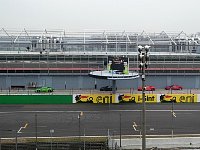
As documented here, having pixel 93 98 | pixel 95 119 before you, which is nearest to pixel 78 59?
pixel 93 98

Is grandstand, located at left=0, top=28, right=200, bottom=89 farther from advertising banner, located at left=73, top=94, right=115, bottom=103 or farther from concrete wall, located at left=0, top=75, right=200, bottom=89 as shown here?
advertising banner, located at left=73, top=94, right=115, bottom=103

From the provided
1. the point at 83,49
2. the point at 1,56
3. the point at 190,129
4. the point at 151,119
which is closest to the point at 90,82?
the point at 83,49

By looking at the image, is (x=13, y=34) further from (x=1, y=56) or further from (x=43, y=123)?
(x=43, y=123)

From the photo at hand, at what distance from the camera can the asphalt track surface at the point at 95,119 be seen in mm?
28828

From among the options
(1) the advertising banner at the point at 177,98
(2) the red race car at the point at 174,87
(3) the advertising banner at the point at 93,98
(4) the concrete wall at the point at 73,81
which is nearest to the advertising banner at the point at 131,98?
(3) the advertising banner at the point at 93,98

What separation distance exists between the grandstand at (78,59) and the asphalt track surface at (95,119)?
30.8 ft

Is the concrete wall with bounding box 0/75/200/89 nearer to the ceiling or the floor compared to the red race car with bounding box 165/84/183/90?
nearer to the ceiling

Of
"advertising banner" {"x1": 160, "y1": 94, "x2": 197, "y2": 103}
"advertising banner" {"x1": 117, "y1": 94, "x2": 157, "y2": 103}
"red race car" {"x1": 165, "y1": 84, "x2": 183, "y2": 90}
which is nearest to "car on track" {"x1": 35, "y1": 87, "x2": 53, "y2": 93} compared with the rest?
"advertising banner" {"x1": 117, "y1": 94, "x2": 157, "y2": 103}

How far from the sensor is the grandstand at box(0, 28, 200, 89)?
49219 mm

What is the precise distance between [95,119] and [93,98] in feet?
27.7

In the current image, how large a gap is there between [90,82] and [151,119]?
57.3 feet

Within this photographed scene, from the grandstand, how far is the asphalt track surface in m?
9.38

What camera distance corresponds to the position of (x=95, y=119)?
33.6 metres

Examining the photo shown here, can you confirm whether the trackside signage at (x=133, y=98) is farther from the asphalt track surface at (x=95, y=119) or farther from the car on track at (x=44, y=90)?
the car on track at (x=44, y=90)
